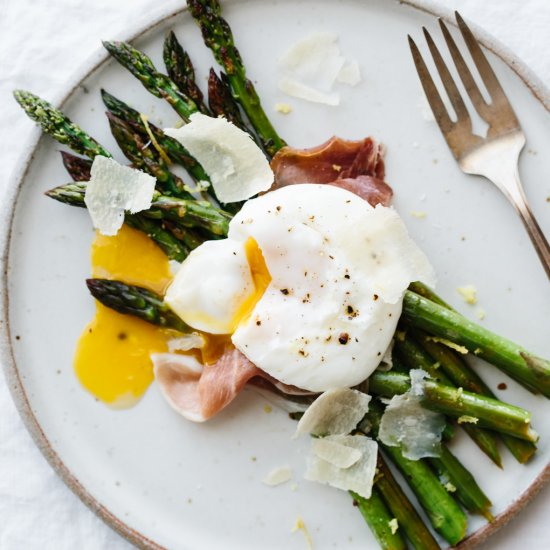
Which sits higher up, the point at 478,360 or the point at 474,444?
the point at 478,360

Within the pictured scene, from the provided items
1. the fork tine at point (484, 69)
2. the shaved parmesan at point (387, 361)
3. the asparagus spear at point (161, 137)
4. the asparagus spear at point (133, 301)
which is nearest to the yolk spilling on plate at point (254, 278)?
the asparagus spear at point (133, 301)

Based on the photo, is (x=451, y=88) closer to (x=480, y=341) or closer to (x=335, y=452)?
(x=480, y=341)

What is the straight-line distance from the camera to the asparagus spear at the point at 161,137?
11.9 feet

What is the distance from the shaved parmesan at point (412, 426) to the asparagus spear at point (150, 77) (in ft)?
5.21

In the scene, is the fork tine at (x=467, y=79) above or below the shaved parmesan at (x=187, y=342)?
above

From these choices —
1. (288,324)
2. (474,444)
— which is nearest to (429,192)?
(288,324)

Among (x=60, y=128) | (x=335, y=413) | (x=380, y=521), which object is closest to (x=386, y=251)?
(x=335, y=413)

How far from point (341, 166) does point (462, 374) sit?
109cm

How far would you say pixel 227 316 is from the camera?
11.3 ft

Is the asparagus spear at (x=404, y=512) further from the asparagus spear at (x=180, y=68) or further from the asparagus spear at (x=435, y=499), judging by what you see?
the asparagus spear at (x=180, y=68)

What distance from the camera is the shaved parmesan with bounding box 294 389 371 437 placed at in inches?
131

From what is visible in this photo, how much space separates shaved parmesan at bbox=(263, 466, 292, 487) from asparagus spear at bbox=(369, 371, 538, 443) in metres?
0.70

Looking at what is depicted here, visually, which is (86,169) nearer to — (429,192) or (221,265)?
(221,265)

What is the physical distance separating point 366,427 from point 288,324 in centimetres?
60
